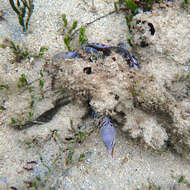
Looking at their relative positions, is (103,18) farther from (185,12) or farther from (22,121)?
(22,121)

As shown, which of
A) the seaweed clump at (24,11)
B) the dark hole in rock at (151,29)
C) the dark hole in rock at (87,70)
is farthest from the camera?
the seaweed clump at (24,11)

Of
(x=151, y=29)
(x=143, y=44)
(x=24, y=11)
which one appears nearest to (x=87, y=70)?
(x=143, y=44)

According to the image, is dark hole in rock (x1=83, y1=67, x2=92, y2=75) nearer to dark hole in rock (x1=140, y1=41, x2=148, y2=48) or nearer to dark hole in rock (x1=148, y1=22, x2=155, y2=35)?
dark hole in rock (x1=140, y1=41, x2=148, y2=48)

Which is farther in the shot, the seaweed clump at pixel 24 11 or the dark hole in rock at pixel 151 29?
the seaweed clump at pixel 24 11

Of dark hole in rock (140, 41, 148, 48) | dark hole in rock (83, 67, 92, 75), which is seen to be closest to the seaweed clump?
dark hole in rock (83, 67, 92, 75)

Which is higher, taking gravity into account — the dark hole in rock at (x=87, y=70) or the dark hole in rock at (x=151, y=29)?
the dark hole in rock at (x=151, y=29)

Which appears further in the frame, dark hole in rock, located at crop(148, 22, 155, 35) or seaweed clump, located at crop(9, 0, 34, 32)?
seaweed clump, located at crop(9, 0, 34, 32)

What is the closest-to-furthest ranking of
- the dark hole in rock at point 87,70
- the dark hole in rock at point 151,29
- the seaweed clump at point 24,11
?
the dark hole in rock at point 87,70
the dark hole in rock at point 151,29
the seaweed clump at point 24,11

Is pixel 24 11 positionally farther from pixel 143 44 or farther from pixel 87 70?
pixel 143 44

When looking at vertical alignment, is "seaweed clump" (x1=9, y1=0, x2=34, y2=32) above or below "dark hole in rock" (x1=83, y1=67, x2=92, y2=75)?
above

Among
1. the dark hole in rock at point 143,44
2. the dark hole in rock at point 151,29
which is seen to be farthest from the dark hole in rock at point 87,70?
the dark hole in rock at point 151,29

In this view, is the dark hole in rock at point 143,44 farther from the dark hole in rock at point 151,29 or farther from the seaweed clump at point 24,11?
the seaweed clump at point 24,11

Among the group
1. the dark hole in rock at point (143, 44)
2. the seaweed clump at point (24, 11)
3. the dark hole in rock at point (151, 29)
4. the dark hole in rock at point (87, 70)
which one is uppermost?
the seaweed clump at point (24, 11)
